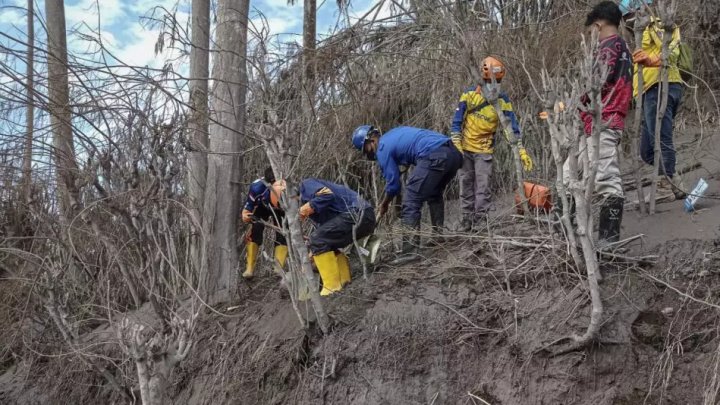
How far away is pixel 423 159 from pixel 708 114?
11.8 feet

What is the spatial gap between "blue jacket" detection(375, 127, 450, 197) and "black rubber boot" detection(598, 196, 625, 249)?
183 centimetres

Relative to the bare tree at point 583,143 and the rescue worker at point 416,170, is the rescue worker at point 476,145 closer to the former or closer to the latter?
the rescue worker at point 416,170

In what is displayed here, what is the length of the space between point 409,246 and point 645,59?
255 cm

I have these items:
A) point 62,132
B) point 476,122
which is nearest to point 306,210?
point 476,122

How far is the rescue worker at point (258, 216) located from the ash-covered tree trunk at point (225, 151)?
10.0 inches

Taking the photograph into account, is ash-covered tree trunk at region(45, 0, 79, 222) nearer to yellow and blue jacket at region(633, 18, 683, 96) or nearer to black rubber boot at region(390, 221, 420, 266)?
black rubber boot at region(390, 221, 420, 266)

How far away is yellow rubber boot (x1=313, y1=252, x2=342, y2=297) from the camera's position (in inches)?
243

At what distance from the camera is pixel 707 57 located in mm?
8703

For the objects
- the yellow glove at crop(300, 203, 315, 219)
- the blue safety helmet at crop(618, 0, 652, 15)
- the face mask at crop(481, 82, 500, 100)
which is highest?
the blue safety helmet at crop(618, 0, 652, 15)

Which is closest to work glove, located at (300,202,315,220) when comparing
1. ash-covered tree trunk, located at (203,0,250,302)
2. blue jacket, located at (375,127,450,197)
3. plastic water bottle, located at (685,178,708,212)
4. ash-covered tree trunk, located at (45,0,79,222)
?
blue jacket, located at (375,127,450,197)

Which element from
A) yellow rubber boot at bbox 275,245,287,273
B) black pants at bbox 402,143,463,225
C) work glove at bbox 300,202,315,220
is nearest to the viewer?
work glove at bbox 300,202,315,220

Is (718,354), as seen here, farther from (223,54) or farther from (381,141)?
(223,54)

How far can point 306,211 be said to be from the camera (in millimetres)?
6133

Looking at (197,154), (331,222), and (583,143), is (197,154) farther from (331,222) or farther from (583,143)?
(583,143)
